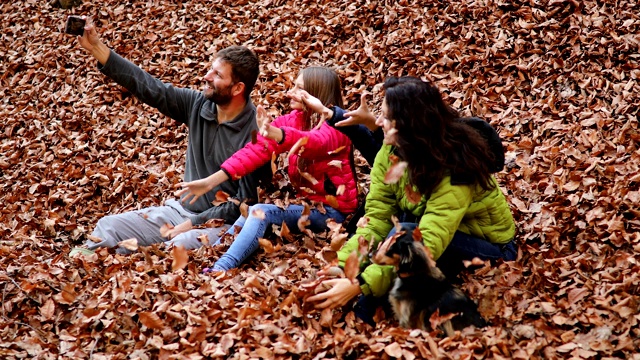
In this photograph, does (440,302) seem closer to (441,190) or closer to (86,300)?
(441,190)

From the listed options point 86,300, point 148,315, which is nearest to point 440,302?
point 148,315

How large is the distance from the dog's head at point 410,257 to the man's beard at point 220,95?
2.30 metres

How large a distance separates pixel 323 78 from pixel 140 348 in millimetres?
2372

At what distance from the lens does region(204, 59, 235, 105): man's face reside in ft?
16.1

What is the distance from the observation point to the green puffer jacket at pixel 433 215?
329 centimetres

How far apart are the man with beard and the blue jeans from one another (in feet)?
1.31

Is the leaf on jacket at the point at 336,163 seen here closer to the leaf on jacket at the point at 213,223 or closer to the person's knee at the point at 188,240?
the leaf on jacket at the point at 213,223

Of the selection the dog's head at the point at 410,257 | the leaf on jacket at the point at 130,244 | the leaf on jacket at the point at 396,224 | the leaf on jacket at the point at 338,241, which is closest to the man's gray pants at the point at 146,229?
the leaf on jacket at the point at 130,244

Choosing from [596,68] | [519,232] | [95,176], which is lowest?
[519,232]

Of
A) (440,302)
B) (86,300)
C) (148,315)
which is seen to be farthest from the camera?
(86,300)

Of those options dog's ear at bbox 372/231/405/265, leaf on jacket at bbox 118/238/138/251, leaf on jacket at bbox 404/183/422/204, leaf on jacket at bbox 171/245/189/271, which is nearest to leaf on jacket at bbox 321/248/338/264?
dog's ear at bbox 372/231/405/265

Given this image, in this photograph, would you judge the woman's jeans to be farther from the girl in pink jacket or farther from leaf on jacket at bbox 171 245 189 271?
leaf on jacket at bbox 171 245 189 271

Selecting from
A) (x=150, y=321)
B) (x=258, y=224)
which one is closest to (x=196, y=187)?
(x=258, y=224)

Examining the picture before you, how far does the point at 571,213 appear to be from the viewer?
4.23m
